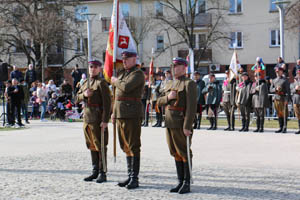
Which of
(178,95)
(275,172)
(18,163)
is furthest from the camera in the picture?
(18,163)

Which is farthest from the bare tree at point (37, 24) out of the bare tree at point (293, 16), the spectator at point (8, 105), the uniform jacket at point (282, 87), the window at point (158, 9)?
the uniform jacket at point (282, 87)

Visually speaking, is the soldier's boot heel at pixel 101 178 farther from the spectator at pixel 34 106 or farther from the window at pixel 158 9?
the window at pixel 158 9

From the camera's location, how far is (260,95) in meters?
18.2

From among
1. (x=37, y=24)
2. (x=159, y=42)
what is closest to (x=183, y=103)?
(x=37, y=24)

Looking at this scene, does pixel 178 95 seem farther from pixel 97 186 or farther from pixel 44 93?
pixel 44 93

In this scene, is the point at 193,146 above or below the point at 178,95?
below

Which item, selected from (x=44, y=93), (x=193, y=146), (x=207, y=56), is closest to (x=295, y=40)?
(x=207, y=56)

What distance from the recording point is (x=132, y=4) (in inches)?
2078

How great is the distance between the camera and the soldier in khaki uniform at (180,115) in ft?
25.4

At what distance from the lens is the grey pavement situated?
777 centimetres

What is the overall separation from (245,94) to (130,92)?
1092 cm

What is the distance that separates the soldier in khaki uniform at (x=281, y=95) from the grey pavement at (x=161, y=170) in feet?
5.36

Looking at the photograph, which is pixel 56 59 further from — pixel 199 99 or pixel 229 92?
pixel 229 92

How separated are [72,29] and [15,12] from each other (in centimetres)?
458
